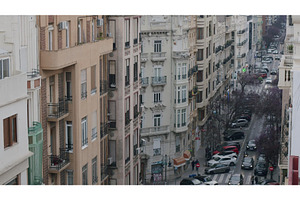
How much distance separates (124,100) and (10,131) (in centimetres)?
209

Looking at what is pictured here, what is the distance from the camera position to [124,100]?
8.77 m

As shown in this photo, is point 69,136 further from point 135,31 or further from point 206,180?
point 206,180

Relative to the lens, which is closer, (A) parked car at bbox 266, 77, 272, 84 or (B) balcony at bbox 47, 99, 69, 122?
(B) balcony at bbox 47, 99, 69, 122

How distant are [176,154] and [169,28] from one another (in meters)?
1.75

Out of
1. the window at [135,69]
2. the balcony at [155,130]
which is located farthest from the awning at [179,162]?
the window at [135,69]

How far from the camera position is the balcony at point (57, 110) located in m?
7.70

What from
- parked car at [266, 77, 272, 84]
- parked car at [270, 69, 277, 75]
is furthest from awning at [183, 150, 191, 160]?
parked car at [270, 69, 277, 75]

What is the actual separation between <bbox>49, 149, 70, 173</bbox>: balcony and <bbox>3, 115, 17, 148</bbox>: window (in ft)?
2.74

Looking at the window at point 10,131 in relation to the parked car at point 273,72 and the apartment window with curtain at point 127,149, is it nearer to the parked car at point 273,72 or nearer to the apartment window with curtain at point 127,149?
the apartment window with curtain at point 127,149

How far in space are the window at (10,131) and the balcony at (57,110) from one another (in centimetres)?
63

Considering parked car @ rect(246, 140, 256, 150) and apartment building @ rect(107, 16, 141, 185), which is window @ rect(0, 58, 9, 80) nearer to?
apartment building @ rect(107, 16, 141, 185)

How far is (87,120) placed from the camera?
27.2 feet

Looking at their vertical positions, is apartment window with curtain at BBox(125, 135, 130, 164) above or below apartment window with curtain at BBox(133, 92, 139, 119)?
below

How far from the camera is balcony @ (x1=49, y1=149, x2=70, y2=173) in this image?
25.8 ft
